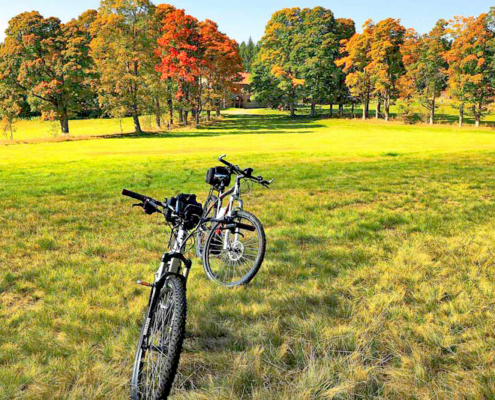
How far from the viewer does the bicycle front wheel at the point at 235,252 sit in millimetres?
4203

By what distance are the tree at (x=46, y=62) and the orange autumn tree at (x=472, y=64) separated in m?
42.2

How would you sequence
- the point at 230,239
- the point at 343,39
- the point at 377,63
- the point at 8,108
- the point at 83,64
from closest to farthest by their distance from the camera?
the point at 230,239 → the point at 8,108 → the point at 83,64 → the point at 377,63 → the point at 343,39

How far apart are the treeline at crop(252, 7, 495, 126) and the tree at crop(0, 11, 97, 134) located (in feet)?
107

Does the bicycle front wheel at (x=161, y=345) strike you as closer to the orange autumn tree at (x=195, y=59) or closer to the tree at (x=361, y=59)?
the orange autumn tree at (x=195, y=59)

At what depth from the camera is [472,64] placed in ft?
136

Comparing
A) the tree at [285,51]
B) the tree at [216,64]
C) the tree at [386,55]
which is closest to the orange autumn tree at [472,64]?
the tree at [386,55]

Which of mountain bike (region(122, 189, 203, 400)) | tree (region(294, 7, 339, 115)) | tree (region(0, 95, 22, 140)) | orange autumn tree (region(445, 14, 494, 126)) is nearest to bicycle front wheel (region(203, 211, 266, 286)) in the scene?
mountain bike (region(122, 189, 203, 400))

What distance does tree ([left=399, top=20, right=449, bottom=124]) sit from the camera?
44.8 m

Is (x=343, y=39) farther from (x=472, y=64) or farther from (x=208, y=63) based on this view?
(x=208, y=63)

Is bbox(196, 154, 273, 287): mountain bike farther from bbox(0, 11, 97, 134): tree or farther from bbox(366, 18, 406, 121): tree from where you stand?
bbox(366, 18, 406, 121): tree

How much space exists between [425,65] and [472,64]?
550 centimetres

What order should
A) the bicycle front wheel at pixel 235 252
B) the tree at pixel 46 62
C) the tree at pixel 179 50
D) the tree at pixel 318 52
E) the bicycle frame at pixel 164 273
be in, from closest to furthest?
the bicycle frame at pixel 164 273 → the bicycle front wheel at pixel 235 252 → the tree at pixel 46 62 → the tree at pixel 179 50 → the tree at pixel 318 52

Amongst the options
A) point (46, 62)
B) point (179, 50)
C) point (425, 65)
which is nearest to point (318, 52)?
point (425, 65)

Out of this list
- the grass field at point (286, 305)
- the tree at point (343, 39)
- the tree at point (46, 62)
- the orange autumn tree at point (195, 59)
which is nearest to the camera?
the grass field at point (286, 305)
